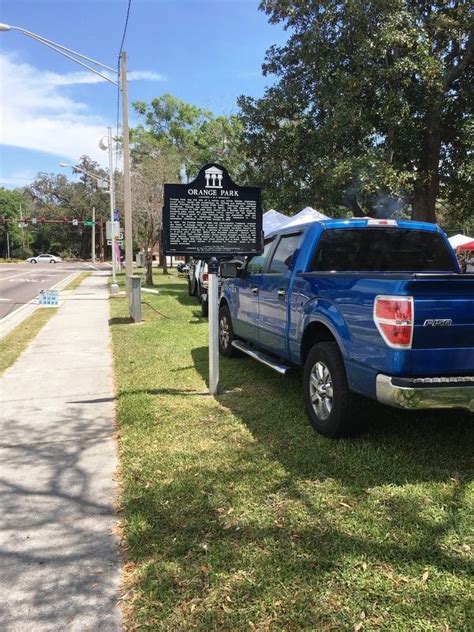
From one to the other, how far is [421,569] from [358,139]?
47.7 ft

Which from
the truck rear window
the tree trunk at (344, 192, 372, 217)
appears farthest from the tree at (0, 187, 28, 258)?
the truck rear window

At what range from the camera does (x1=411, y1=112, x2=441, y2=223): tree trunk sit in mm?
15812

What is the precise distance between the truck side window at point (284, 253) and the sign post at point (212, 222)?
0.79ft

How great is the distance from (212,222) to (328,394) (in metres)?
2.44

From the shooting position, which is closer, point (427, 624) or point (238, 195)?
point (427, 624)

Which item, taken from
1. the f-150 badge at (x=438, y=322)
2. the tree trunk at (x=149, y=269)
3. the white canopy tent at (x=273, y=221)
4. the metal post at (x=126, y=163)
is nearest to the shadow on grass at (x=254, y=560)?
the f-150 badge at (x=438, y=322)

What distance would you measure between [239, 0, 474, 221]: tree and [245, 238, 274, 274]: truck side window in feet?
26.1

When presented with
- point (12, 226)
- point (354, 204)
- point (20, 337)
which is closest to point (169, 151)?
point (354, 204)

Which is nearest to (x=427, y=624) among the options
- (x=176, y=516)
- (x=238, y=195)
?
(x=176, y=516)

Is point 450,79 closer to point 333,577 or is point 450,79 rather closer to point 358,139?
point 358,139

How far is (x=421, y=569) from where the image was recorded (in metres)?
2.78

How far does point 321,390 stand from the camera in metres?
4.71

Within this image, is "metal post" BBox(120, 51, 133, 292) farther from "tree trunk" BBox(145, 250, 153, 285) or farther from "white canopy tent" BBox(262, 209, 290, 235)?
"tree trunk" BBox(145, 250, 153, 285)

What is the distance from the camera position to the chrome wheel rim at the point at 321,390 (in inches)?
181
